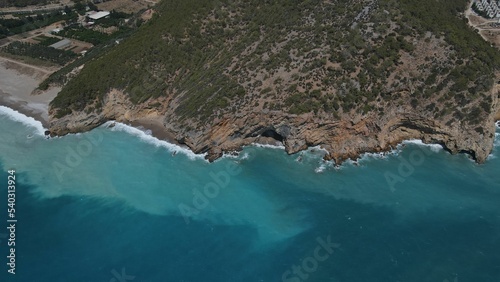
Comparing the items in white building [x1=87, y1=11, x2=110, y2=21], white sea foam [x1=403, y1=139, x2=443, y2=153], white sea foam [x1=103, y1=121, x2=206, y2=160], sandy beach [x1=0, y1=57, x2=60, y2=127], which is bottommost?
sandy beach [x1=0, y1=57, x2=60, y2=127]

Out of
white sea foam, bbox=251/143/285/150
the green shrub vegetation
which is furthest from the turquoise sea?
the green shrub vegetation

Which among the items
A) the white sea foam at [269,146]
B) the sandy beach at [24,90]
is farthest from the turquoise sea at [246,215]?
the sandy beach at [24,90]

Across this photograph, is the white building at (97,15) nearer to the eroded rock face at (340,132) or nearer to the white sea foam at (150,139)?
the white sea foam at (150,139)

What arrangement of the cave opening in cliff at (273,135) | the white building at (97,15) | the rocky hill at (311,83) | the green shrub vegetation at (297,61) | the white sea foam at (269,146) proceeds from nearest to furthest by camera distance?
the rocky hill at (311,83) < the green shrub vegetation at (297,61) < the white sea foam at (269,146) < the cave opening in cliff at (273,135) < the white building at (97,15)

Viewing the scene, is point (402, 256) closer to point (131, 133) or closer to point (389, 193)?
point (389, 193)

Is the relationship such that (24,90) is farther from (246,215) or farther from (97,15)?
(246,215)

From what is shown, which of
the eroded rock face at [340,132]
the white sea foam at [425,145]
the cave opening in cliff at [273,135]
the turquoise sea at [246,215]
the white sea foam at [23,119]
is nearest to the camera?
the turquoise sea at [246,215]

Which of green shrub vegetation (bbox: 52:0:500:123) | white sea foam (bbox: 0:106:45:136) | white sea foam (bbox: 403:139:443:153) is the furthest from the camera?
white sea foam (bbox: 0:106:45:136)

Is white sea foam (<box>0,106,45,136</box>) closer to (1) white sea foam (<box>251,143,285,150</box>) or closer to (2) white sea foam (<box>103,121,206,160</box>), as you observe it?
(2) white sea foam (<box>103,121,206,160</box>)
